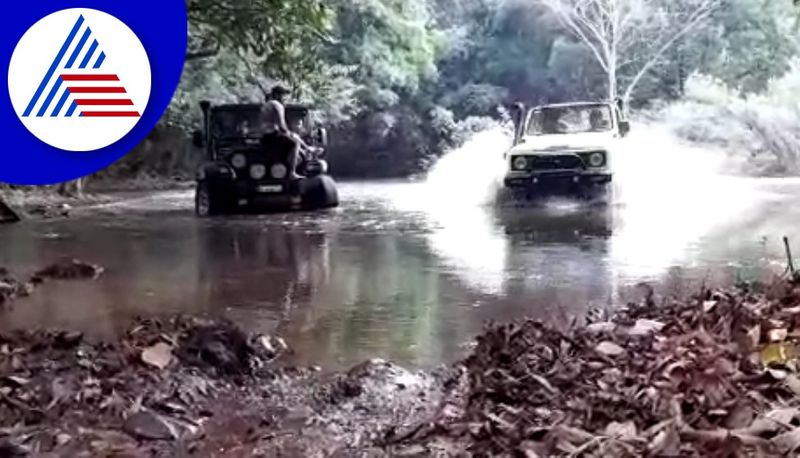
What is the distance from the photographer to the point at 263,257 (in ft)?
8.47

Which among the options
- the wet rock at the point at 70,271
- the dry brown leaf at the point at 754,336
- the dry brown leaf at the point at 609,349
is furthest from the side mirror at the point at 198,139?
the dry brown leaf at the point at 754,336

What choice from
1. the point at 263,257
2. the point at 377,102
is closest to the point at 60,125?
the point at 263,257

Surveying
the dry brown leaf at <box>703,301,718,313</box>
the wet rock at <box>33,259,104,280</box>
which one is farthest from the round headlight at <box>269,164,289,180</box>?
the dry brown leaf at <box>703,301,718,313</box>

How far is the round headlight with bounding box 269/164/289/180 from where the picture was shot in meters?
2.66

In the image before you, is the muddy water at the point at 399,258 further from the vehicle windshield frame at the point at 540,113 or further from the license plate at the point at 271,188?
the vehicle windshield frame at the point at 540,113

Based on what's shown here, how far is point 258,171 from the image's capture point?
8.74 feet

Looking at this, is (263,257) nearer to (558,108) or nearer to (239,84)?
(239,84)

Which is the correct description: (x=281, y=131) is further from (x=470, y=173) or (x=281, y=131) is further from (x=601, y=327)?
(x=601, y=327)

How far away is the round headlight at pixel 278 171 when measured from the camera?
2.66 meters

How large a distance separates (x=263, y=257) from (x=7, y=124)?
0.72 m

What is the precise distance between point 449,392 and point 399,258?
1.64 feet

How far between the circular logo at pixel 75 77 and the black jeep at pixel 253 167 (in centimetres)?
25

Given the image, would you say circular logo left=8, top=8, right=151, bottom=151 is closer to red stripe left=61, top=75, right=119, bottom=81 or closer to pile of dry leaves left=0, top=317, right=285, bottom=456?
red stripe left=61, top=75, right=119, bottom=81

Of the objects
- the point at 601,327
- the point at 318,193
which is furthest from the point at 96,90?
the point at 601,327
